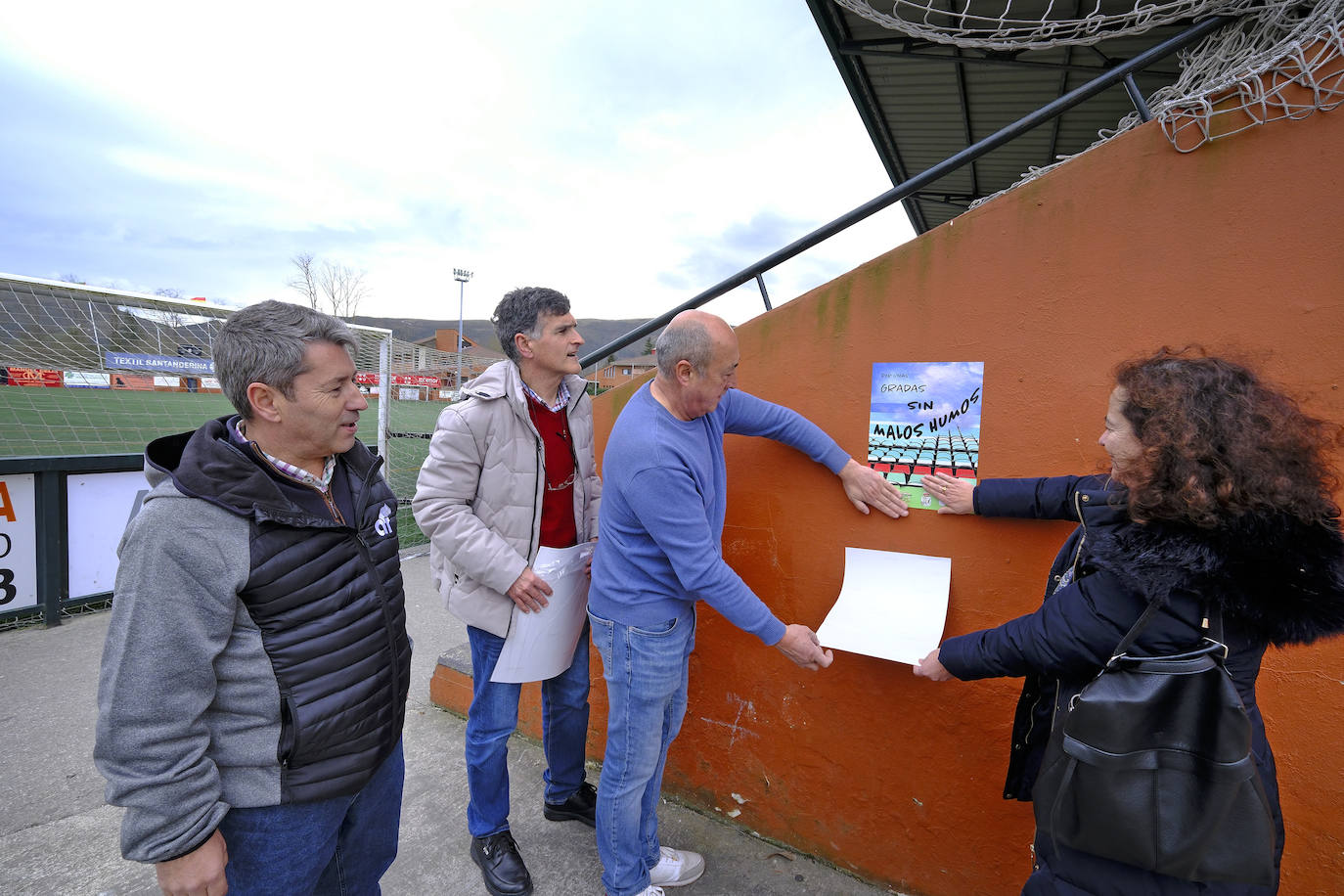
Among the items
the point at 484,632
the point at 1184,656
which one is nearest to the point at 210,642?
the point at 484,632

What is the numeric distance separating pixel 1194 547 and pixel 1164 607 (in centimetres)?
14

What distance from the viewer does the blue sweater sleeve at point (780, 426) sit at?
87.8 inches

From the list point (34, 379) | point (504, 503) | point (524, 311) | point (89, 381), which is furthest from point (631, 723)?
point (34, 379)

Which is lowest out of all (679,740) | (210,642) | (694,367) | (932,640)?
(679,740)

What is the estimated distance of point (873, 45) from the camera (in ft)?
11.7

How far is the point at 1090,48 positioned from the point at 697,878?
4.72 metres

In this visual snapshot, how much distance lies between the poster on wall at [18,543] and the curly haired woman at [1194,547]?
6273 mm

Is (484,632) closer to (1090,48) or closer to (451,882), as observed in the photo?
(451,882)

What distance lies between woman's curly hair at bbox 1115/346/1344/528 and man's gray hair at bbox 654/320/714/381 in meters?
1.07

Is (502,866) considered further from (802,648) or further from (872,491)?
(872,491)

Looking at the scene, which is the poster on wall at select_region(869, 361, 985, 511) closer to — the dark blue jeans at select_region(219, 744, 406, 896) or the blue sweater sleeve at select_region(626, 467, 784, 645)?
the blue sweater sleeve at select_region(626, 467, 784, 645)

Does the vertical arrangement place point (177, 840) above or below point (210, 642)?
below

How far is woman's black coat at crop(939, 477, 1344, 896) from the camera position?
3.84 ft

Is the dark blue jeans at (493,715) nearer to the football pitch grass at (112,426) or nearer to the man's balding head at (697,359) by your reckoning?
the man's balding head at (697,359)
